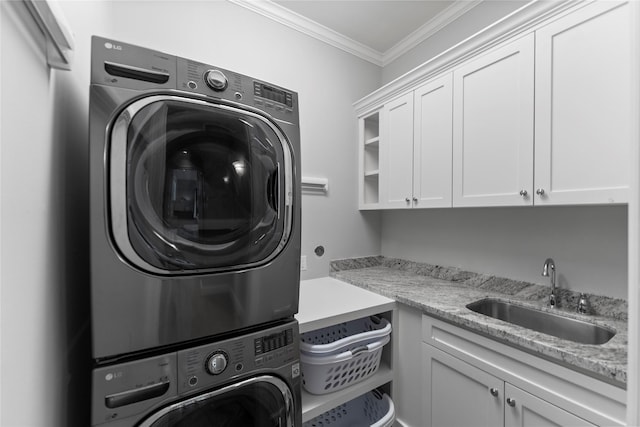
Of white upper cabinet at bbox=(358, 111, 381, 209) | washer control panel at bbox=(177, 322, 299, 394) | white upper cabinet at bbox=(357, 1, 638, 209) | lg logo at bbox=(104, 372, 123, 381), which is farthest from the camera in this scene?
white upper cabinet at bbox=(358, 111, 381, 209)

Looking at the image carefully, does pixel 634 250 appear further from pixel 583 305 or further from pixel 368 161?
pixel 368 161

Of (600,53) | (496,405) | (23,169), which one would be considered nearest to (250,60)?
(23,169)

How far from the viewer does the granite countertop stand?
0.92m

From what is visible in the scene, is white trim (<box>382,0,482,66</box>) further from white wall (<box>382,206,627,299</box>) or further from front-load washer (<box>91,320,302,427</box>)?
front-load washer (<box>91,320,302,427</box>)

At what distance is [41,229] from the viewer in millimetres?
625

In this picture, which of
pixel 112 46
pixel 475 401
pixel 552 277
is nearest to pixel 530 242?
pixel 552 277

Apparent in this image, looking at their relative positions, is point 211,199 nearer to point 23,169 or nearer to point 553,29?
point 23,169

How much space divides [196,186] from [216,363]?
0.59m

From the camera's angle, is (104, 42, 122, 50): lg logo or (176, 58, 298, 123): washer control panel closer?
(104, 42, 122, 50): lg logo

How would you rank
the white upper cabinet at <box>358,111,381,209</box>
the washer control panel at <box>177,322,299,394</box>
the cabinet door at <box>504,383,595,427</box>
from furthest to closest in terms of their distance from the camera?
the white upper cabinet at <box>358,111,381,209</box> → the cabinet door at <box>504,383,595,427</box> → the washer control panel at <box>177,322,299,394</box>

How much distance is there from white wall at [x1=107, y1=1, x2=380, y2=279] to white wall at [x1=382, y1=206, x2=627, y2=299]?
0.59 m

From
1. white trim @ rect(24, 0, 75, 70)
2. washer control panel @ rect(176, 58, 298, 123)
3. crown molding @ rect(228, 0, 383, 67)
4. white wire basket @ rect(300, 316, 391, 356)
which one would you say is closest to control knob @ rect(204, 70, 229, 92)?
washer control panel @ rect(176, 58, 298, 123)

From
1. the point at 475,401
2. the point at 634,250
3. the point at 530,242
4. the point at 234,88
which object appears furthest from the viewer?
the point at 530,242

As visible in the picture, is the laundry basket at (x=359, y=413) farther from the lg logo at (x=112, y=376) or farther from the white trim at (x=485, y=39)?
the white trim at (x=485, y=39)
